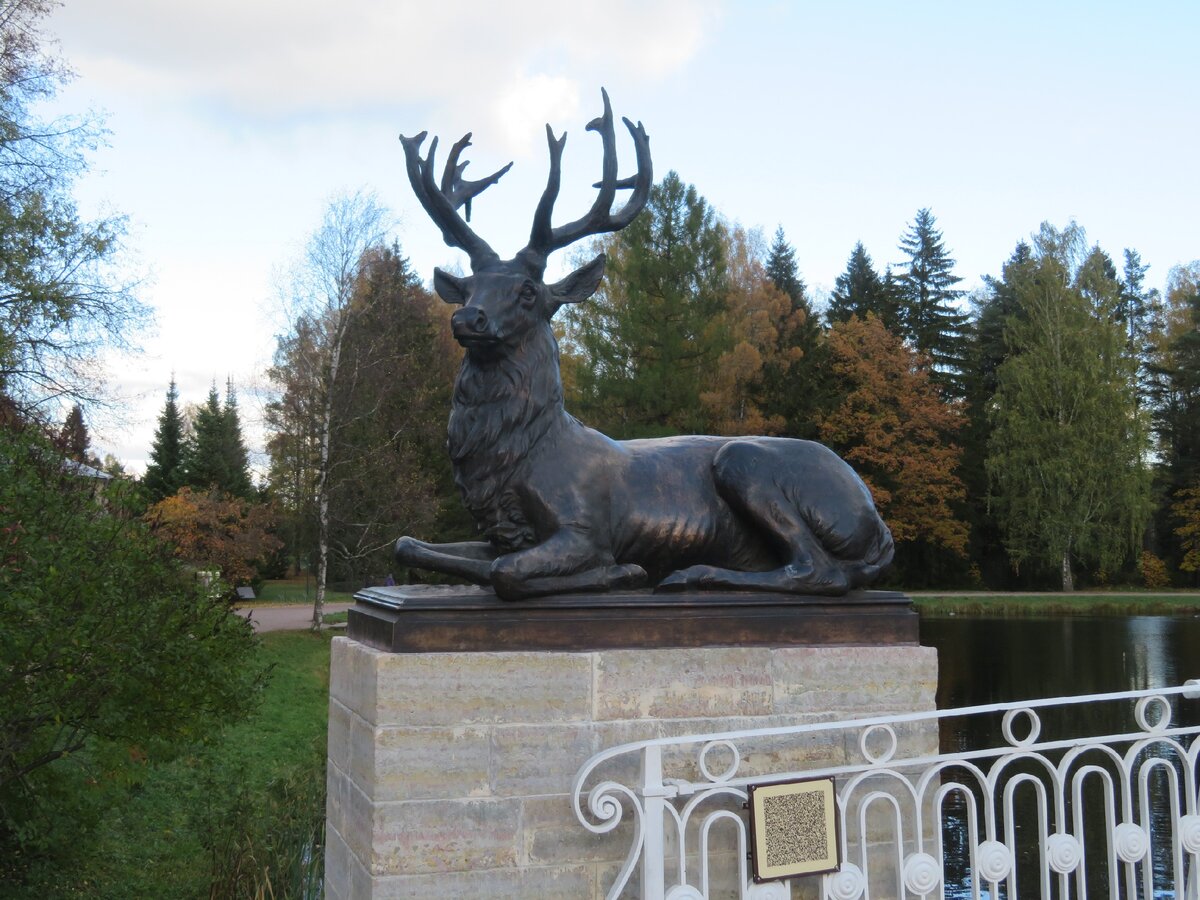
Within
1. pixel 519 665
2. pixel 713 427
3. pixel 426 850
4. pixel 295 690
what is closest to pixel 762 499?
pixel 519 665

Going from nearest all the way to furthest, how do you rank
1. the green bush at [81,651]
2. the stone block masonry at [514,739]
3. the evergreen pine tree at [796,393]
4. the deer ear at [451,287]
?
the stone block masonry at [514,739] < the deer ear at [451,287] < the green bush at [81,651] < the evergreen pine tree at [796,393]

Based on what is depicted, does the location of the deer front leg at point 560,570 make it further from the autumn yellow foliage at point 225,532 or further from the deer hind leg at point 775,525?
the autumn yellow foliage at point 225,532

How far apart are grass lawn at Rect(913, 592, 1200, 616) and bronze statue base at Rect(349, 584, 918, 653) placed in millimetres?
19532

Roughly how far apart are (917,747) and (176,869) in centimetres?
488

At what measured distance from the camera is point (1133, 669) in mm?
13234

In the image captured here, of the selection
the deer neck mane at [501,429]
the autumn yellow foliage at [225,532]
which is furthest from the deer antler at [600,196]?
the autumn yellow foliage at [225,532]

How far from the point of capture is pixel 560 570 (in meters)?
2.93

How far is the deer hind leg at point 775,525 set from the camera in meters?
3.08

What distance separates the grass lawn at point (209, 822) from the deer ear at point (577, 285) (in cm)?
297

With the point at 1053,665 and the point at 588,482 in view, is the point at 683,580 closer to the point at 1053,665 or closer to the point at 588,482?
the point at 588,482

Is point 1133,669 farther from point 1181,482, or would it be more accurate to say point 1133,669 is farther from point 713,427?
point 1181,482

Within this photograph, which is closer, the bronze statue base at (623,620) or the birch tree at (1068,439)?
the bronze statue base at (623,620)

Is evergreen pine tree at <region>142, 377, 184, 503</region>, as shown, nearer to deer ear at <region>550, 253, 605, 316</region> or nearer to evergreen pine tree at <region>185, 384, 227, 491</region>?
evergreen pine tree at <region>185, 384, 227, 491</region>

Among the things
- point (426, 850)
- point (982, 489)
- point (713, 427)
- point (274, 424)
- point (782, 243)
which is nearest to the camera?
point (426, 850)
